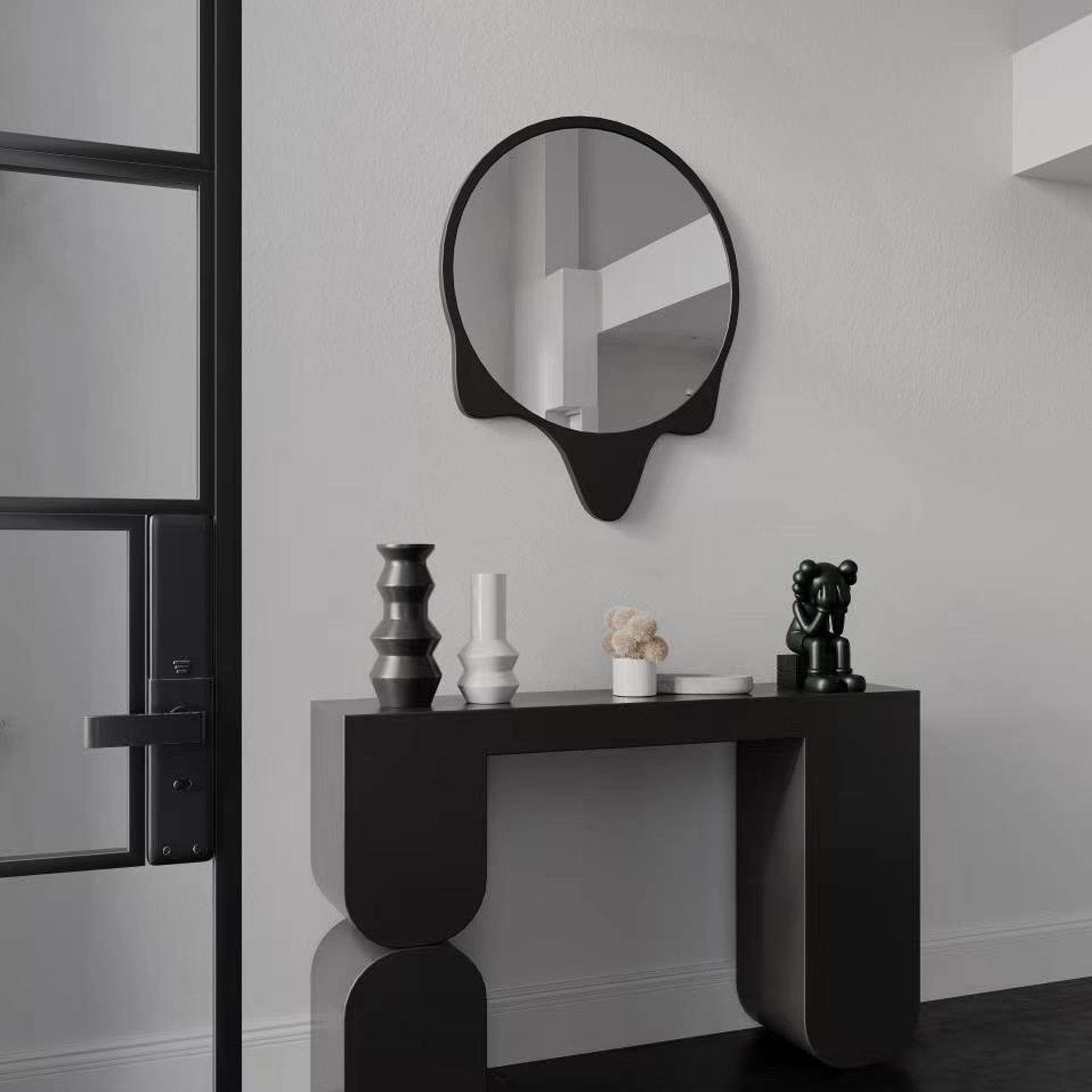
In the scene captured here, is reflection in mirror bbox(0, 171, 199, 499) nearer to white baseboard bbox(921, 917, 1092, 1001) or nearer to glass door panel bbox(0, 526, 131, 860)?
glass door panel bbox(0, 526, 131, 860)

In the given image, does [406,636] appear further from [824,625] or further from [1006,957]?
[1006,957]

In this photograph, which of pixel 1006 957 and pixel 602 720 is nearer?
pixel 602 720

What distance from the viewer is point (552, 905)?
2.56m

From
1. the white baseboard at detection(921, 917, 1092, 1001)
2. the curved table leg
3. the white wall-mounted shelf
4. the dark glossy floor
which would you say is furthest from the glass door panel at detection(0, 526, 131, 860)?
the white wall-mounted shelf

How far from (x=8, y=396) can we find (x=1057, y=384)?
8.25 feet

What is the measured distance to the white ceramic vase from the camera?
222 centimetres

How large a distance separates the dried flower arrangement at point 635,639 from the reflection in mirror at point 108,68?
118cm

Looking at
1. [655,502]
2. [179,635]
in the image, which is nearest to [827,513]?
[655,502]

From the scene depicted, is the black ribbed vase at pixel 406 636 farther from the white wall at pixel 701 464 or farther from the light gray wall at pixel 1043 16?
the light gray wall at pixel 1043 16

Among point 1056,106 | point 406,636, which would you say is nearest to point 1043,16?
point 1056,106

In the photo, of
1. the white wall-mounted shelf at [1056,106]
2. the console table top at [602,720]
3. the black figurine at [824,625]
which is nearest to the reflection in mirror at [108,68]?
the console table top at [602,720]

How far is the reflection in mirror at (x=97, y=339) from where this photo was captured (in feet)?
6.58

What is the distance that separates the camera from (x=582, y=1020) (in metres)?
2.56

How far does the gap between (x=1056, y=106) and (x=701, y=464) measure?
1304 millimetres
